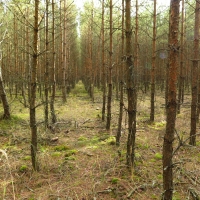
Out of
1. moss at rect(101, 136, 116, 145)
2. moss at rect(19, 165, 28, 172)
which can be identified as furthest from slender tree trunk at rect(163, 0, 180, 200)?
moss at rect(101, 136, 116, 145)

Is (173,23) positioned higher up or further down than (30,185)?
higher up

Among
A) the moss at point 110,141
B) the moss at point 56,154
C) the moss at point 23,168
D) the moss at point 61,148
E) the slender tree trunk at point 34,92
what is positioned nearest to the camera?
the slender tree trunk at point 34,92

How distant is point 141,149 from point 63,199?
10.8ft

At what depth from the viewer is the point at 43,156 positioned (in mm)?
4910

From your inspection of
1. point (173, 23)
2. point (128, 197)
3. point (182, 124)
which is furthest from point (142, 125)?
point (173, 23)

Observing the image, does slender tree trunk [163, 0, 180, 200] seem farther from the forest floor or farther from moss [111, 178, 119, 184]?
moss [111, 178, 119, 184]

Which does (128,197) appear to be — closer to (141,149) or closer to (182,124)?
(141,149)

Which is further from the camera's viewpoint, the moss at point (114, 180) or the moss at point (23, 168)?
the moss at point (23, 168)

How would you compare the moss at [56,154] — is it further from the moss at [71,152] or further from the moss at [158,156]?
the moss at [158,156]

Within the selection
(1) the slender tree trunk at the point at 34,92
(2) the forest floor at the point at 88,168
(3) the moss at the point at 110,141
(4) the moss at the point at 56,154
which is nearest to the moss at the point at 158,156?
(2) the forest floor at the point at 88,168

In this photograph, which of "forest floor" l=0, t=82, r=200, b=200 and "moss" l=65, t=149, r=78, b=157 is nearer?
"forest floor" l=0, t=82, r=200, b=200

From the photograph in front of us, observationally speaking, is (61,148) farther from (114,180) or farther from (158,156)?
(158,156)

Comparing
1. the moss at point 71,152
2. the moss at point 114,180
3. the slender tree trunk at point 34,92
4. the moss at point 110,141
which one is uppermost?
the slender tree trunk at point 34,92

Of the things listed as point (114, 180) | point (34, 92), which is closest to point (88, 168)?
point (114, 180)
